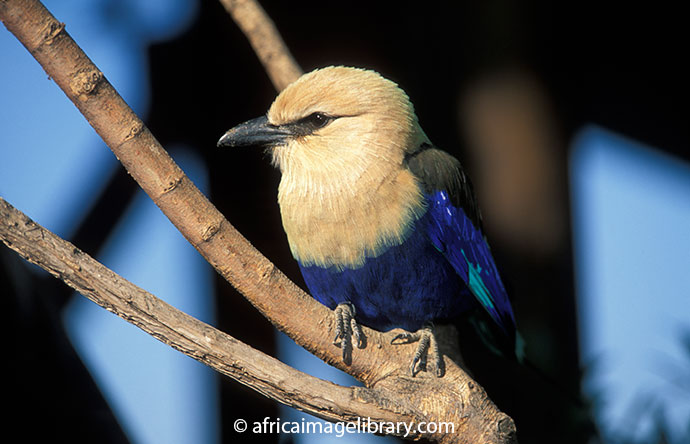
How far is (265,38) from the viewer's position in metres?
1.76

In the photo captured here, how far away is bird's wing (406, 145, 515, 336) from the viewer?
1483mm

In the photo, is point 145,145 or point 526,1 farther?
point 526,1

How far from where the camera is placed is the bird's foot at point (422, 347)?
1.39 meters

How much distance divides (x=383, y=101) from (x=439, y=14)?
33.6 inches

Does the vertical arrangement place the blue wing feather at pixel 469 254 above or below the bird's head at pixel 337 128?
below

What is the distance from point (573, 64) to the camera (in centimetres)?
255

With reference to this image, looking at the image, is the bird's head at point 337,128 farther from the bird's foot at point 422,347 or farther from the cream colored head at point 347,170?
the bird's foot at point 422,347

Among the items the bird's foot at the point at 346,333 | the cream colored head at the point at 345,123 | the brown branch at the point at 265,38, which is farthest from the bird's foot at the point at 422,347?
the brown branch at the point at 265,38

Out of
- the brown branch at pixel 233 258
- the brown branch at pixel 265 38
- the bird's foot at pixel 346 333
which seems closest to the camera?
the brown branch at pixel 233 258

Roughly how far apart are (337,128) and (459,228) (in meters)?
0.36

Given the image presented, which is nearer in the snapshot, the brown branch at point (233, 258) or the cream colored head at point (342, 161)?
the brown branch at point (233, 258)

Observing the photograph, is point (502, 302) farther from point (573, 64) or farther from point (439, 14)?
point (573, 64)

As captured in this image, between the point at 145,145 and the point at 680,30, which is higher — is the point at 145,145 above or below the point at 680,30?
above

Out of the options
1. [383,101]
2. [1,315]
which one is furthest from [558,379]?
[1,315]
